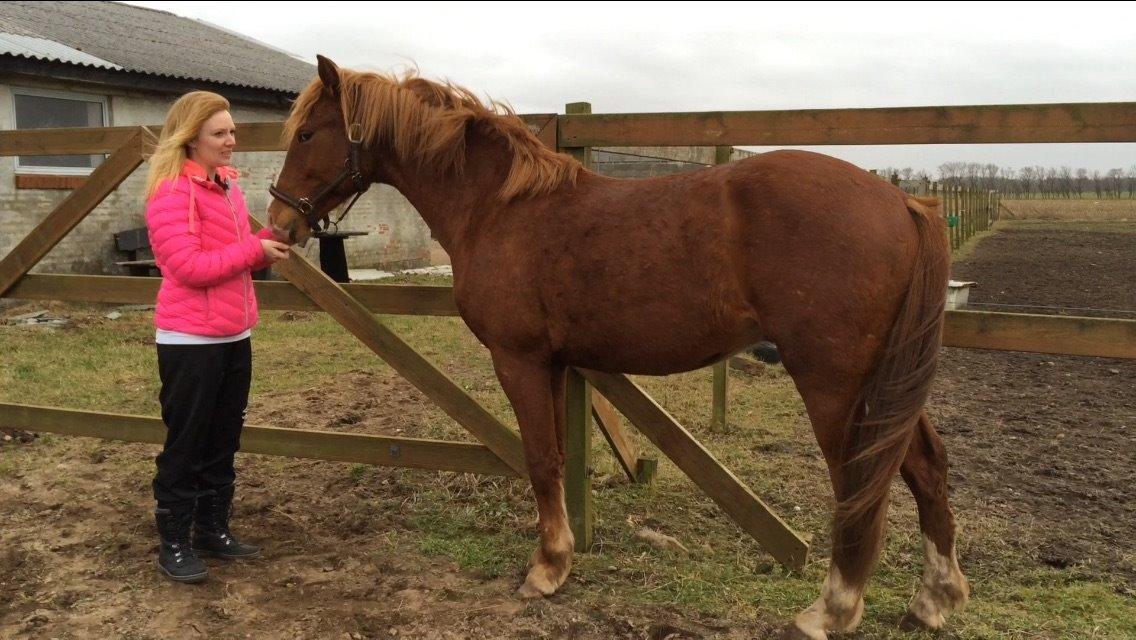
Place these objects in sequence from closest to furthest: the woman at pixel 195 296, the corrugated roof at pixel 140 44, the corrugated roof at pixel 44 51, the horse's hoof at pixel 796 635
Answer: the horse's hoof at pixel 796 635
the woman at pixel 195 296
the corrugated roof at pixel 44 51
the corrugated roof at pixel 140 44

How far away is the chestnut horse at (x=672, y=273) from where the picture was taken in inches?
98.3

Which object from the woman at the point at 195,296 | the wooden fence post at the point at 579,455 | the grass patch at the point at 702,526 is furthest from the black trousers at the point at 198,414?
the wooden fence post at the point at 579,455

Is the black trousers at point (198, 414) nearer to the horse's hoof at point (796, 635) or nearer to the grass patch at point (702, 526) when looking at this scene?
the grass patch at point (702, 526)

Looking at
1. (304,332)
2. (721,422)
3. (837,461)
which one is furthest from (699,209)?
(304,332)

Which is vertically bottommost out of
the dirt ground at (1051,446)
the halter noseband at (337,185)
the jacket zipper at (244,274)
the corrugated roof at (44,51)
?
the dirt ground at (1051,446)

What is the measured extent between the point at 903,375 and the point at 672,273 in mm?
811

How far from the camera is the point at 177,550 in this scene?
3277mm

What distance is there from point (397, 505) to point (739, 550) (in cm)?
176

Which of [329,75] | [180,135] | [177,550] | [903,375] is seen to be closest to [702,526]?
[903,375]

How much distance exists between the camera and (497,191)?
3.15m

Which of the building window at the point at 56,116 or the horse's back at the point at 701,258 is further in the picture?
the building window at the point at 56,116

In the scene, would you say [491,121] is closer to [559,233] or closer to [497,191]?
[497,191]

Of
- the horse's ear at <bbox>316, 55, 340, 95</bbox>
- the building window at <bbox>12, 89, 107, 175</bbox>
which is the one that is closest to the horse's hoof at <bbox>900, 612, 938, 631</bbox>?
the horse's ear at <bbox>316, 55, 340, 95</bbox>

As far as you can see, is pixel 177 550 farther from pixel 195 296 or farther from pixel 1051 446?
pixel 1051 446
